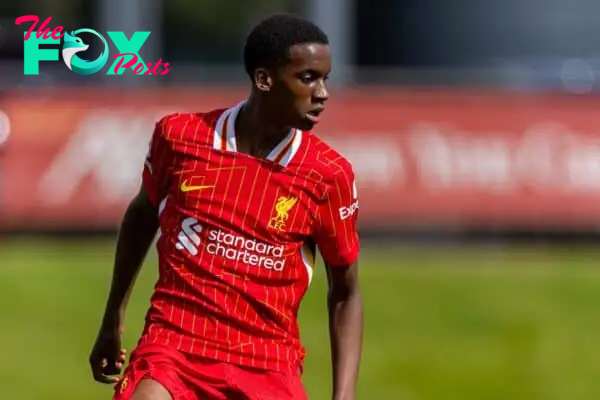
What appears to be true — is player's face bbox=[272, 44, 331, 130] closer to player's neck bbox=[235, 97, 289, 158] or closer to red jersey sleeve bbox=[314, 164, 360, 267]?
player's neck bbox=[235, 97, 289, 158]

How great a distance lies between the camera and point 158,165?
6.22m

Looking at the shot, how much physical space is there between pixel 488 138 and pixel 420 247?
1.27 metres

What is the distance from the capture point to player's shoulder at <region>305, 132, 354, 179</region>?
6074mm

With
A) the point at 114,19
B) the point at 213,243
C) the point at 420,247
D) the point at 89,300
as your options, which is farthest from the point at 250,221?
the point at 114,19

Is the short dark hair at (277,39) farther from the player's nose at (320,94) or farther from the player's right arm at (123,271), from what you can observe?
the player's right arm at (123,271)

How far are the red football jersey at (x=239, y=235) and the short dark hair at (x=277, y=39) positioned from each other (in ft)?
0.83

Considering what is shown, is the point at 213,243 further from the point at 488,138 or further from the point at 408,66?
the point at 408,66

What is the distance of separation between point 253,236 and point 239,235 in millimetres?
50

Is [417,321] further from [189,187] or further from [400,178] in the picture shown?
[189,187]

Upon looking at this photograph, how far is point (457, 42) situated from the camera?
61.5 ft

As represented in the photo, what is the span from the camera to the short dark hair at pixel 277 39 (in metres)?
5.95

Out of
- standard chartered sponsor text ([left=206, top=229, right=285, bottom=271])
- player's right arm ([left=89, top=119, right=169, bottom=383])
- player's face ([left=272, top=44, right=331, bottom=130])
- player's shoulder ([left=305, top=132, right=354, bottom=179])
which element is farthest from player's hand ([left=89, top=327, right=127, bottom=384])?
player's face ([left=272, top=44, right=331, bottom=130])

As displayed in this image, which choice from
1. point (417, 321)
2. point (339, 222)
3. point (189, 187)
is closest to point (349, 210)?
point (339, 222)

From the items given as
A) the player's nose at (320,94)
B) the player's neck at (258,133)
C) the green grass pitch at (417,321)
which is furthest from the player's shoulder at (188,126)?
the green grass pitch at (417,321)
